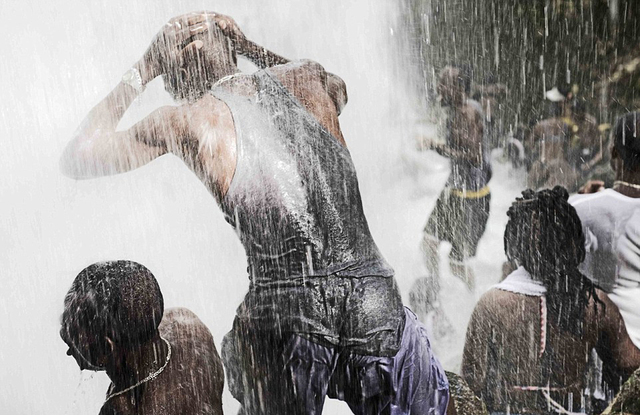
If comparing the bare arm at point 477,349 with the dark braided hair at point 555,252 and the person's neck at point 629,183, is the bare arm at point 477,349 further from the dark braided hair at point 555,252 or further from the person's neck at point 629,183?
the person's neck at point 629,183

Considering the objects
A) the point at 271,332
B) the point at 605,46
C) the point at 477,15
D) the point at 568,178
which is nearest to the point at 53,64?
the point at 271,332

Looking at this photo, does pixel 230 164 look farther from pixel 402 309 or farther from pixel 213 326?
pixel 213 326

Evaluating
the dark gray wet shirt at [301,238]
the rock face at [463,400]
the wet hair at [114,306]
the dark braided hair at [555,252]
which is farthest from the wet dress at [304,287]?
the dark braided hair at [555,252]

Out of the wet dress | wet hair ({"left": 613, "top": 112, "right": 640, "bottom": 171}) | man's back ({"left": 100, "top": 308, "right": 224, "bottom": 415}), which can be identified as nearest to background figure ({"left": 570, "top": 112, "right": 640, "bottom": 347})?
wet hair ({"left": 613, "top": 112, "right": 640, "bottom": 171})

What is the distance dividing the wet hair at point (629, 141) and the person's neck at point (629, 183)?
3 centimetres

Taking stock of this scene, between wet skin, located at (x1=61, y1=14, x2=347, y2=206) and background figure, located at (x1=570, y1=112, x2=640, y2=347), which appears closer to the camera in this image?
wet skin, located at (x1=61, y1=14, x2=347, y2=206)

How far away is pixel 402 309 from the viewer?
2516mm

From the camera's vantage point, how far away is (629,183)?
3475 mm

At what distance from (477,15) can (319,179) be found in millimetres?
3936

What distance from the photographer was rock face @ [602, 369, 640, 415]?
2992mm

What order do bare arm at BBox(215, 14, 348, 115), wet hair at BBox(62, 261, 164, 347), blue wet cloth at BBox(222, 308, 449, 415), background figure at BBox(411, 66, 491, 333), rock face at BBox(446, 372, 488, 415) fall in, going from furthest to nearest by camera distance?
background figure at BBox(411, 66, 491, 333) < rock face at BBox(446, 372, 488, 415) < bare arm at BBox(215, 14, 348, 115) < blue wet cloth at BBox(222, 308, 449, 415) < wet hair at BBox(62, 261, 164, 347)

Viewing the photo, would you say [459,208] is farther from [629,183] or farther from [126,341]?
[126,341]

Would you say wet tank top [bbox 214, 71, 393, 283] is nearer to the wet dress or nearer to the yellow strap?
the wet dress

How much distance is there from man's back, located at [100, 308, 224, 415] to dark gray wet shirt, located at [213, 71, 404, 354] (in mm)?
207
